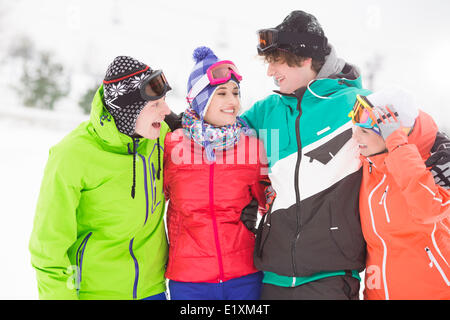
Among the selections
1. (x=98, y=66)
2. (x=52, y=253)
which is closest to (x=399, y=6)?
(x=98, y=66)

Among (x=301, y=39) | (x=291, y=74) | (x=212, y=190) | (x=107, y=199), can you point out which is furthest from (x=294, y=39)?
(x=107, y=199)

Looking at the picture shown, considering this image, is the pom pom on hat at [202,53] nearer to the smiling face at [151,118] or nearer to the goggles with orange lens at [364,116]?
the smiling face at [151,118]

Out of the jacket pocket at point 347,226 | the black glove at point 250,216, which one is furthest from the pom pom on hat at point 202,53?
the jacket pocket at point 347,226

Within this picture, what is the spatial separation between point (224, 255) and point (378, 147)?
32.5 inches

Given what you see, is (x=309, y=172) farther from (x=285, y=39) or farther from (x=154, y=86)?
(x=154, y=86)

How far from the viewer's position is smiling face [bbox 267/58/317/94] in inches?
71.4

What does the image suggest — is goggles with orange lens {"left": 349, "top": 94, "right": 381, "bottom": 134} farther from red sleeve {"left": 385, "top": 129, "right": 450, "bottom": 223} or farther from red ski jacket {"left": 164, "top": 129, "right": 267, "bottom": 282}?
red ski jacket {"left": 164, "top": 129, "right": 267, "bottom": 282}

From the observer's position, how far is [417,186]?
4.29ft

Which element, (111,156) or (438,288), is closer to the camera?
(438,288)

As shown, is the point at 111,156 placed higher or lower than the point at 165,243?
higher

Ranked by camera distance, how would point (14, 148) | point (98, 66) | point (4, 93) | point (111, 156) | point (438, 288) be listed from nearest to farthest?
point (438, 288) → point (111, 156) → point (14, 148) → point (4, 93) → point (98, 66)

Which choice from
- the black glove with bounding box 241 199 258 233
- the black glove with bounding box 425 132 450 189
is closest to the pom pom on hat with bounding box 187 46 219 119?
the black glove with bounding box 241 199 258 233

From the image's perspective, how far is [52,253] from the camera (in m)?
1.50
